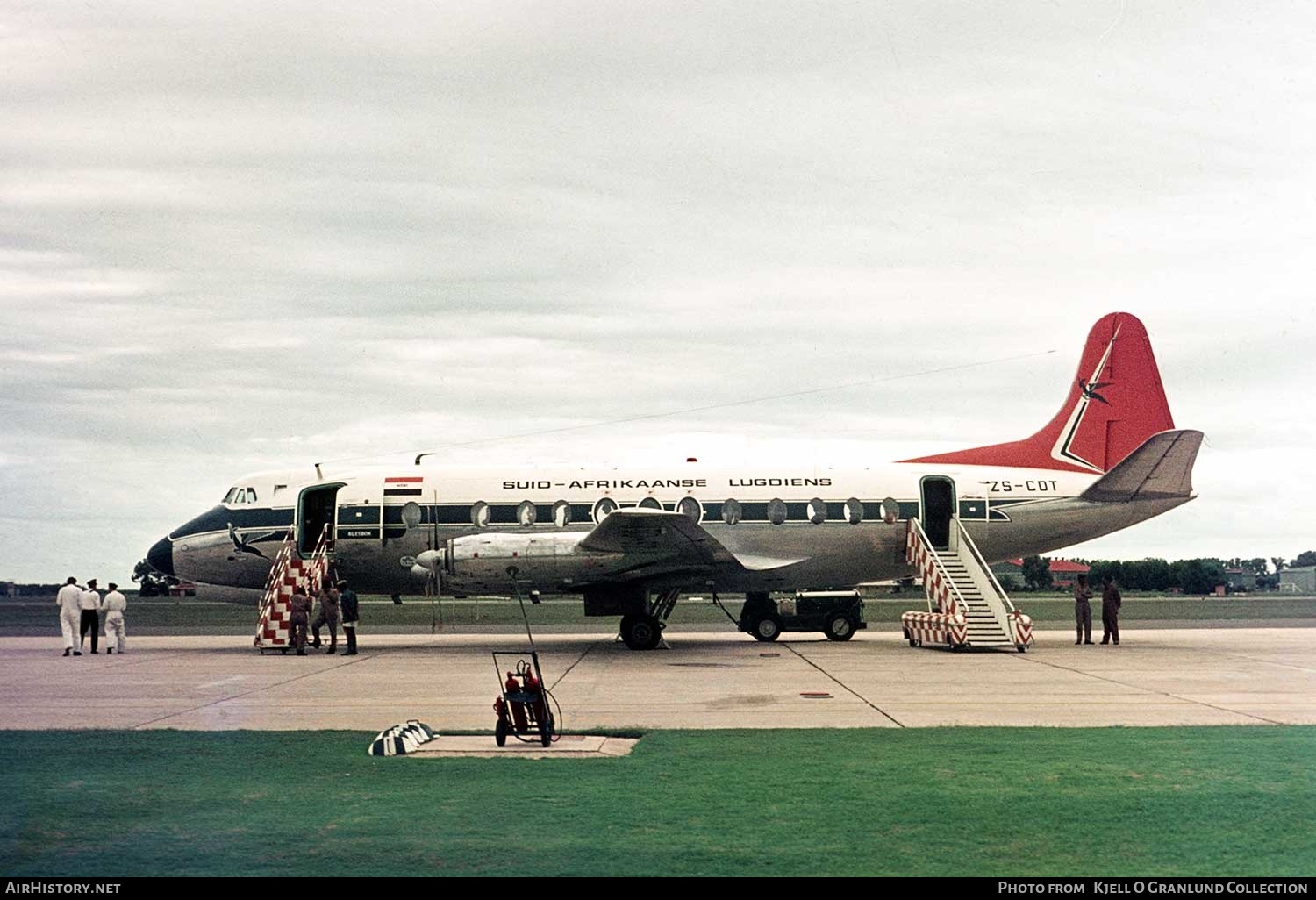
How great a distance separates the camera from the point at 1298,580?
362 ft

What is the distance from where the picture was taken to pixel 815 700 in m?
17.0

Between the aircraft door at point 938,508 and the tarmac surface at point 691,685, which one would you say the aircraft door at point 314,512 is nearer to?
the tarmac surface at point 691,685

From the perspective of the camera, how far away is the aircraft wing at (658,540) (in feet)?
81.0

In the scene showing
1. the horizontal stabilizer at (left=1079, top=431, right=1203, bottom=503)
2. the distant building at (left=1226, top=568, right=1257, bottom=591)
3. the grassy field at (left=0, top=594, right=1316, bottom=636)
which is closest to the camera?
the horizontal stabilizer at (left=1079, top=431, right=1203, bottom=503)

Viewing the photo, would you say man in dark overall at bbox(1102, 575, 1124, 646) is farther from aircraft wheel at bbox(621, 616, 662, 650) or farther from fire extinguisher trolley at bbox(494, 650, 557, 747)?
fire extinguisher trolley at bbox(494, 650, 557, 747)

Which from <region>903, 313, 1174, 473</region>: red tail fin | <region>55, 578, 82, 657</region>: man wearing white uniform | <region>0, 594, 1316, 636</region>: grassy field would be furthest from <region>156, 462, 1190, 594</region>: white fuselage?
<region>0, 594, 1316, 636</region>: grassy field

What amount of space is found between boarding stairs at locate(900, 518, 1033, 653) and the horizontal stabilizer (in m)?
3.24

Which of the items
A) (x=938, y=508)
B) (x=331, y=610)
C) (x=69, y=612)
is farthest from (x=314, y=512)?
(x=938, y=508)

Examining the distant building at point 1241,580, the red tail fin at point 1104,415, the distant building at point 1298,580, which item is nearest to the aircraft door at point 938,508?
the red tail fin at point 1104,415

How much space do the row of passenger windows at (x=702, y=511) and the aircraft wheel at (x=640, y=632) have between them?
8.49 feet

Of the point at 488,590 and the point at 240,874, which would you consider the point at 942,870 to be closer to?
the point at 240,874

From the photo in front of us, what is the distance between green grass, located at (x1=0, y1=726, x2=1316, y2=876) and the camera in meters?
7.70

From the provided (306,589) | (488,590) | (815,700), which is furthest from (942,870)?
(306,589)
